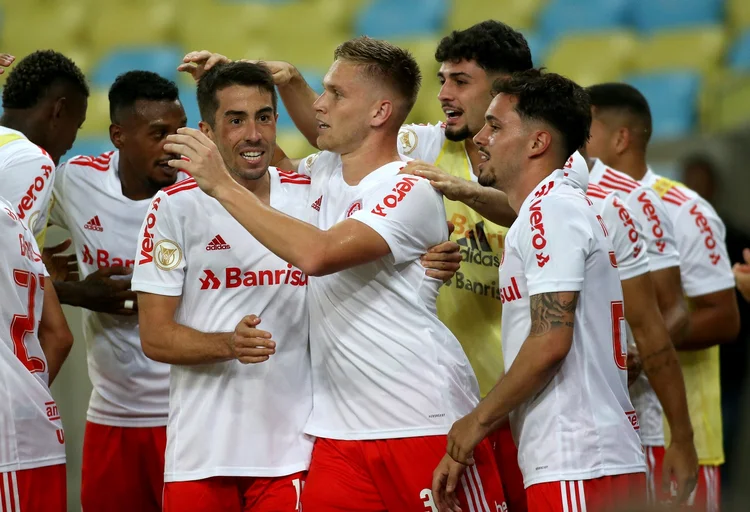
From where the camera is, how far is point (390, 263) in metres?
4.05

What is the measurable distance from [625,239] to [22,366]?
8.75 ft

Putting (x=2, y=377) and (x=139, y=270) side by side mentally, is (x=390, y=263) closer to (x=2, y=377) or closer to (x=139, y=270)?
(x=139, y=270)

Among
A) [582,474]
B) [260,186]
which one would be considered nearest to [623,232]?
[582,474]

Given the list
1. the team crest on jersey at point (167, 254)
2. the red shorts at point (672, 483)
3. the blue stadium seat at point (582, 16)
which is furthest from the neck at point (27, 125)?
the blue stadium seat at point (582, 16)

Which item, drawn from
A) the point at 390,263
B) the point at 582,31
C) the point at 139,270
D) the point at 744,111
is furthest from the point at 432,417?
the point at 582,31

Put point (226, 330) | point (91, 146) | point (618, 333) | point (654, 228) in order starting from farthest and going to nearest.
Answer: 1. point (91, 146)
2. point (654, 228)
3. point (226, 330)
4. point (618, 333)

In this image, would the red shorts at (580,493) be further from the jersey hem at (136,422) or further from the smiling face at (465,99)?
the jersey hem at (136,422)

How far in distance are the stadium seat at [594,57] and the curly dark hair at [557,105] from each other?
19.6 ft

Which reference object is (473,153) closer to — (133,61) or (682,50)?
(682,50)

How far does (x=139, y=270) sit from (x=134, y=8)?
8379 mm

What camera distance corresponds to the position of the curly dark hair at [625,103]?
5.86 metres

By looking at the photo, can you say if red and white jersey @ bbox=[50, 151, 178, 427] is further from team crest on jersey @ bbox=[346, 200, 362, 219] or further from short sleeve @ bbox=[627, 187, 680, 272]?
short sleeve @ bbox=[627, 187, 680, 272]

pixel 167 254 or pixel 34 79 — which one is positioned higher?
pixel 34 79

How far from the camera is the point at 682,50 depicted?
9.87m
